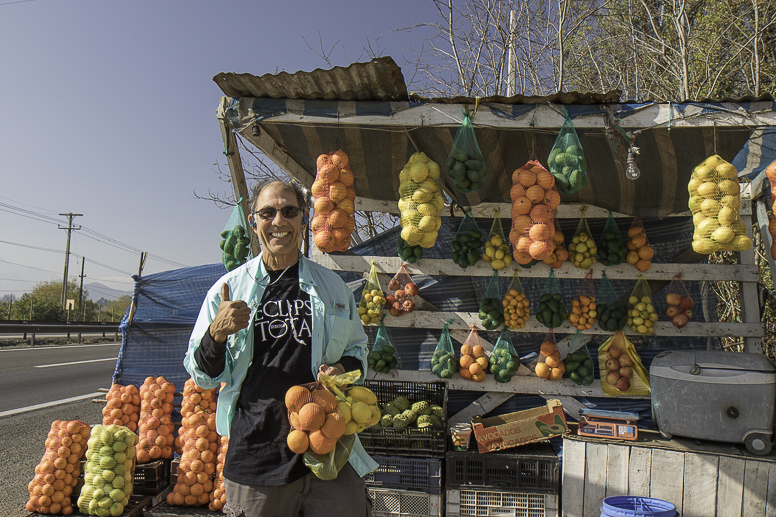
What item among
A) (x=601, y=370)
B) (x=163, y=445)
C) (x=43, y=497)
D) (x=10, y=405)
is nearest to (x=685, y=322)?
(x=601, y=370)

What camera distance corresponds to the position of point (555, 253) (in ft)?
14.4

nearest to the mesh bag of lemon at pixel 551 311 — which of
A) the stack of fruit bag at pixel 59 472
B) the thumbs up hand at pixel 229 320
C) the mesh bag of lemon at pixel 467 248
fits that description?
the mesh bag of lemon at pixel 467 248

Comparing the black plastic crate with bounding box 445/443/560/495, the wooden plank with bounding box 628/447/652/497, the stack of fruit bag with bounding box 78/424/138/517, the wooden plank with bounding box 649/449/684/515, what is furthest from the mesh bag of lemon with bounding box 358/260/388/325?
the wooden plank with bounding box 649/449/684/515

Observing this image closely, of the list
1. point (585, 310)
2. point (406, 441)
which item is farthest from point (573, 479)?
point (585, 310)

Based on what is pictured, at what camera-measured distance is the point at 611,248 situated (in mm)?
4410

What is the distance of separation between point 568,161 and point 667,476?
Answer: 2261 mm

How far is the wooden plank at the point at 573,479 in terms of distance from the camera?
135 inches

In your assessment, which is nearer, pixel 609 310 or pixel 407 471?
pixel 407 471

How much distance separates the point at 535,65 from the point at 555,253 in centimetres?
569

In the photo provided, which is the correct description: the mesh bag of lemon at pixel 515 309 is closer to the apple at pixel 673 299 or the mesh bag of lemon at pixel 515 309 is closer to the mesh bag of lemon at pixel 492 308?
the mesh bag of lemon at pixel 492 308

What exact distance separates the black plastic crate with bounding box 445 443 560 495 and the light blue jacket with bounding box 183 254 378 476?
1.82 m

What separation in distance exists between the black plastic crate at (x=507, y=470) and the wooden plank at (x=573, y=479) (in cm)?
7

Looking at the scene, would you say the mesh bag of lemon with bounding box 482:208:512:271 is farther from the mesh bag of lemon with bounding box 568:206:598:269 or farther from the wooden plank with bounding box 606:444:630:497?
the wooden plank with bounding box 606:444:630:497

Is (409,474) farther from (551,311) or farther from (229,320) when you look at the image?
(229,320)
